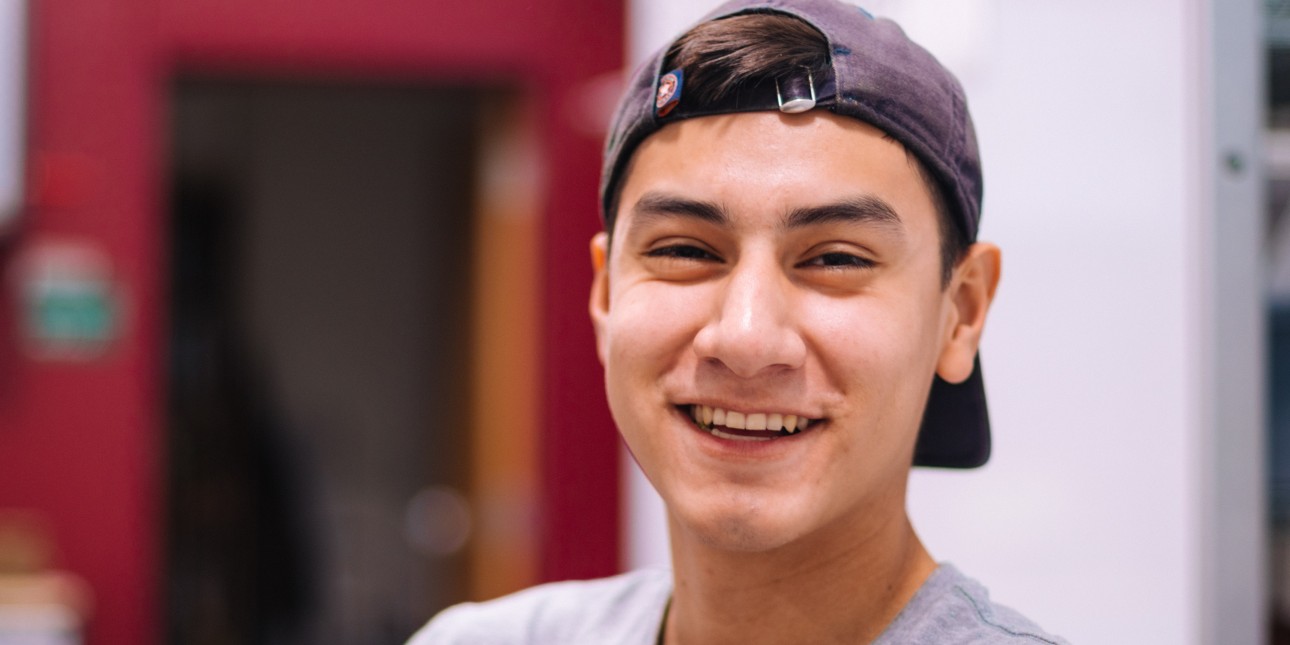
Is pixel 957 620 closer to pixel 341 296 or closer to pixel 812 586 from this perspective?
pixel 812 586

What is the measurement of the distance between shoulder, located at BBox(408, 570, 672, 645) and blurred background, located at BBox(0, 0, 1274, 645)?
477 mm

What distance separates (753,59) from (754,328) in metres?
0.22

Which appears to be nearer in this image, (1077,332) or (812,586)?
(812,586)

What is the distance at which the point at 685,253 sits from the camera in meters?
0.95

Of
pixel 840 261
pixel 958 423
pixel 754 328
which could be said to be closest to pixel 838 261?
pixel 840 261

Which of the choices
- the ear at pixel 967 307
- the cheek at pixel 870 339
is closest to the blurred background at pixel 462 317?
the ear at pixel 967 307

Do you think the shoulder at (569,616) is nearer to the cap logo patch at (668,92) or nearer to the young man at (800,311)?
the young man at (800,311)

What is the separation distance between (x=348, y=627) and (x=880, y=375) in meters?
4.13

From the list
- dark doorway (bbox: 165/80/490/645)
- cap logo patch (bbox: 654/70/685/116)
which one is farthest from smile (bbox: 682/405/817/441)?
dark doorway (bbox: 165/80/490/645)

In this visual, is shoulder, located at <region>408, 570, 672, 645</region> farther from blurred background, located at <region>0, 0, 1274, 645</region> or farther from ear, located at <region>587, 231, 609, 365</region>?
blurred background, located at <region>0, 0, 1274, 645</region>

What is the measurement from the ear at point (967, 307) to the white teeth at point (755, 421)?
168mm

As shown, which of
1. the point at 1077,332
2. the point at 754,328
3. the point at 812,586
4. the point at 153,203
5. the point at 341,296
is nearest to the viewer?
the point at 754,328

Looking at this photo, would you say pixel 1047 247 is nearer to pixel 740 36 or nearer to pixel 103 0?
pixel 740 36

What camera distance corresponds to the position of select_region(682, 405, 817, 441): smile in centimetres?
89
